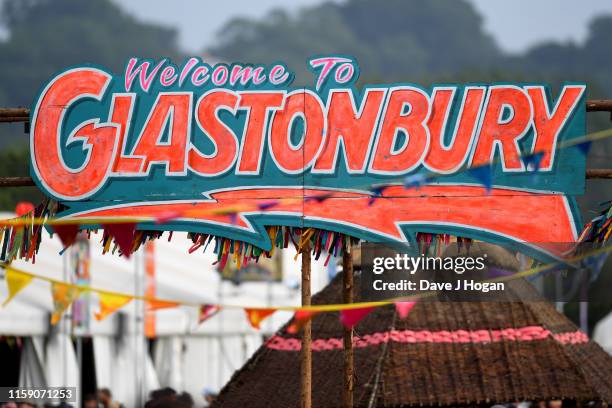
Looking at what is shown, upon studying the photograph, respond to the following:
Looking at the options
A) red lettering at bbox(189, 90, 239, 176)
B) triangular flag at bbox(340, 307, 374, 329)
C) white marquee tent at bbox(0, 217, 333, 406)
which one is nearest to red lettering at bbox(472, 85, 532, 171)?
red lettering at bbox(189, 90, 239, 176)

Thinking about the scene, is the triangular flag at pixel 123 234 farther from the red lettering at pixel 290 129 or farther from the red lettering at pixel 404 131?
the red lettering at pixel 404 131

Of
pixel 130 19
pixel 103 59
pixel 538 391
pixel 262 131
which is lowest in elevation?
pixel 538 391

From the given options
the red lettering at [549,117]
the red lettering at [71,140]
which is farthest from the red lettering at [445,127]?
the red lettering at [71,140]

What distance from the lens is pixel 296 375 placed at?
1263 centimetres

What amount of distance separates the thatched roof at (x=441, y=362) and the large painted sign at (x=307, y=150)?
1.54 m

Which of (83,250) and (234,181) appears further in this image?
(83,250)

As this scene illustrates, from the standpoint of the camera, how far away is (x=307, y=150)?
415 inches

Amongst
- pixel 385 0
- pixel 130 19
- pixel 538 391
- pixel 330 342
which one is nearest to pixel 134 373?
pixel 330 342

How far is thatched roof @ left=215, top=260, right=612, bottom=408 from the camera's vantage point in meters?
12.0

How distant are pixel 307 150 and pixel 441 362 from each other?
9.30 ft

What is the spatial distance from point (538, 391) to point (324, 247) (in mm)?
2753

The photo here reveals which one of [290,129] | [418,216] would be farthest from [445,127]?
[290,129]

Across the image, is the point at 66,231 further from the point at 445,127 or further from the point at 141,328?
the point at 141,328

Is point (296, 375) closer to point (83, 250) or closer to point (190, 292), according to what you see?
point (83, 250)
